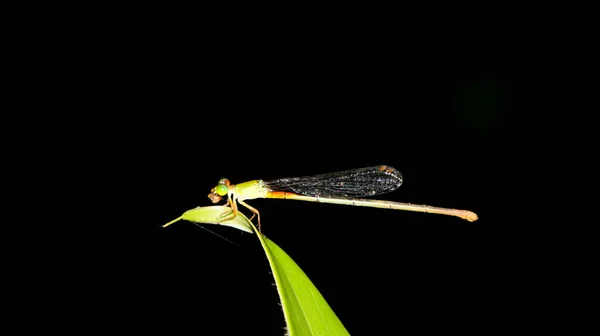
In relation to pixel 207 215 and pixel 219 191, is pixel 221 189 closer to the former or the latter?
pixel 219 191

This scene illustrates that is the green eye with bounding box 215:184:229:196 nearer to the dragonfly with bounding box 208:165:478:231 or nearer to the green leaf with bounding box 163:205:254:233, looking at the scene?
the dragonfly with bounding box 208:165:478:231

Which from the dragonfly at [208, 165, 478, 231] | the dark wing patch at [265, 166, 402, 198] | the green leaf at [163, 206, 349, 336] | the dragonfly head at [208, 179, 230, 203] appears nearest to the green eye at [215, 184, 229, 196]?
the dragonfly head at [208, 179, 230, 203]

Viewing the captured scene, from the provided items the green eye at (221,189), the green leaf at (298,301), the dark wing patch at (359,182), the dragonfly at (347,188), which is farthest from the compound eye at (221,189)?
the green leaf at (298,301)

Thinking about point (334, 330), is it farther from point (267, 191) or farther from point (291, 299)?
point (267, 191)

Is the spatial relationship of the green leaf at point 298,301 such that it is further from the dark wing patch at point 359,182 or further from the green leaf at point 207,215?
the dark wing patch at point 359,182

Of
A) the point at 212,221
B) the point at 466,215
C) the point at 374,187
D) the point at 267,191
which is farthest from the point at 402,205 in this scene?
the point at 212,221

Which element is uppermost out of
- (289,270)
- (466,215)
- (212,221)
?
(212,221)

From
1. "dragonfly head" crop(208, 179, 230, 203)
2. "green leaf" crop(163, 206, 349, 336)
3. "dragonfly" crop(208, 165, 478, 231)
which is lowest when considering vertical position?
"green leaf" crop(163, 206, 349, 336)

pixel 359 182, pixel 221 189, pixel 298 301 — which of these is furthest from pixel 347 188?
pixel 298 301
